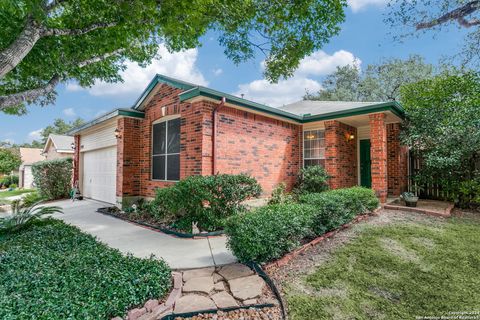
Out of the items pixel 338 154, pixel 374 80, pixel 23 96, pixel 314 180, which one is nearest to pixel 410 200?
pixel 338 154

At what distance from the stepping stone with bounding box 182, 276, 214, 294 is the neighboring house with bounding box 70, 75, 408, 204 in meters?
3.46

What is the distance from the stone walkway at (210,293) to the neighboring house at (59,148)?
22.0 metres

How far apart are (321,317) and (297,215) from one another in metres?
1.68

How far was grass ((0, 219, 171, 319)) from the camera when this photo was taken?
2107 millimetres

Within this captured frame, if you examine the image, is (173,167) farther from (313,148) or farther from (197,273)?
(313,148)

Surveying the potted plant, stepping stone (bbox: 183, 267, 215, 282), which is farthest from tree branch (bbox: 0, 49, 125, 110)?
the potted plant

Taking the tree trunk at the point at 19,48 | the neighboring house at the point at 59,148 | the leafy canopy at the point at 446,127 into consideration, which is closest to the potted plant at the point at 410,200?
the leafy canopy at the point at 446,127

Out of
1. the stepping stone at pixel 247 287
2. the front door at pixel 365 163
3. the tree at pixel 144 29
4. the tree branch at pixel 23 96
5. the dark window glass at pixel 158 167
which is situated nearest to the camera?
the stepping stone at pixel 247 287

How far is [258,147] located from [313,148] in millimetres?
2873

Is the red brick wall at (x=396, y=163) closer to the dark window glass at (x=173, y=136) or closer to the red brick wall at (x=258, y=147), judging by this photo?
the red brick wall at (x=258, y=147)

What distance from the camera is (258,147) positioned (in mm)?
8023

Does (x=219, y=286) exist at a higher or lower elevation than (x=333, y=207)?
lower

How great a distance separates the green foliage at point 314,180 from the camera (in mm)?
8516

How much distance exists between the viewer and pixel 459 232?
193 inches
